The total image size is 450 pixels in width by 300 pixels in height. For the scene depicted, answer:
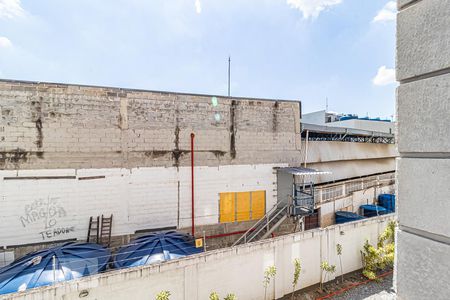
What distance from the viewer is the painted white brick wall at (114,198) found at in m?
9.31

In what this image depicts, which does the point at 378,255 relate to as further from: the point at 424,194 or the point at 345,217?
the point at 424,194

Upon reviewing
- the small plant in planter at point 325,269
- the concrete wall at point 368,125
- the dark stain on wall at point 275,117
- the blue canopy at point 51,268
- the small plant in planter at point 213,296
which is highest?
the concrete wall at point 368,125

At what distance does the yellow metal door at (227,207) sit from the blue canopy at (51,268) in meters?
5.63

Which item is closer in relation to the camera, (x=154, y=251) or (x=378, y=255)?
(x=154, y=251)

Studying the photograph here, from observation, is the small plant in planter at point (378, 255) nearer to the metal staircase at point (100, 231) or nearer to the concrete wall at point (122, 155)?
the concrete wall at point (122, 155)

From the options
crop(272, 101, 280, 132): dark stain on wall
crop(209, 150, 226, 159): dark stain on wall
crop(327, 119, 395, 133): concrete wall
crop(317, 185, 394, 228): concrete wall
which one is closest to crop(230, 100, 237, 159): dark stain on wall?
crop(209, 150, 226, 159): dark stain on wall

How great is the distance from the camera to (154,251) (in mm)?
7703

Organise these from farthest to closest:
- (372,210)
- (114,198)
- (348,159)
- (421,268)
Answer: (348,159), (372,210), (114,198), (421,268)

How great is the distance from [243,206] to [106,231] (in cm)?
669

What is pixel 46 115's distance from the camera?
976 centimetres

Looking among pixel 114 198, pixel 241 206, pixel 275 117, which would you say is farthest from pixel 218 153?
pixel 114 198

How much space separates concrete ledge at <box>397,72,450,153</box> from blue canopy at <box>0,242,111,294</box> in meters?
7.96

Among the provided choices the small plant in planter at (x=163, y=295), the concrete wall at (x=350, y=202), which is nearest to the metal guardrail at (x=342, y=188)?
the concrete wall at (x=350, y=202)

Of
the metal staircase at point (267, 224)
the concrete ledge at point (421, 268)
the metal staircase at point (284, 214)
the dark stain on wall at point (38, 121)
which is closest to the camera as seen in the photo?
the concrete ledge at point (421, 268)
